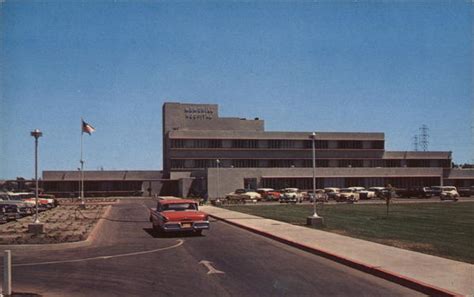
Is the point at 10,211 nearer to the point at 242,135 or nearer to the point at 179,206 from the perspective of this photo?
the point at 179,206

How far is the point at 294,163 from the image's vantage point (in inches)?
4072

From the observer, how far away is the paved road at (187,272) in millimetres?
10734

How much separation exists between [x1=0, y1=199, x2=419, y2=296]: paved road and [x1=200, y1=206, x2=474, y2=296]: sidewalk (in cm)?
30

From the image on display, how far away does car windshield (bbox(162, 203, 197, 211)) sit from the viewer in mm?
23453

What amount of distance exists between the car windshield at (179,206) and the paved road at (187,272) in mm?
3746

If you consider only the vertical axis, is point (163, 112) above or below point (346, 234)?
above

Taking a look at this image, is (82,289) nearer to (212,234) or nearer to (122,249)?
(122,249)

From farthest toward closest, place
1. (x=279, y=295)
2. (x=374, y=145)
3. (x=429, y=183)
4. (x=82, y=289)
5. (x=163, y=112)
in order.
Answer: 1. (x=163, y=112)
2. (x=374, y=145)
3. (x=429, y=183)
4. (x=82, y=289)
5. (x=279, y=295)

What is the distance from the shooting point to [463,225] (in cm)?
2452

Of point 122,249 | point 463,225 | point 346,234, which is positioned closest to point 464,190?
point 463,225

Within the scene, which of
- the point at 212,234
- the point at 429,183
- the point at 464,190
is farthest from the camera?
the point at 429,183

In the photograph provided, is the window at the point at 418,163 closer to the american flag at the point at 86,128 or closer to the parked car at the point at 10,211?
the american flag at the point at 86,128

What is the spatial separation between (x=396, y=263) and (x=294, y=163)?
3563 inches

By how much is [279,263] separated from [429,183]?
8749 cm
